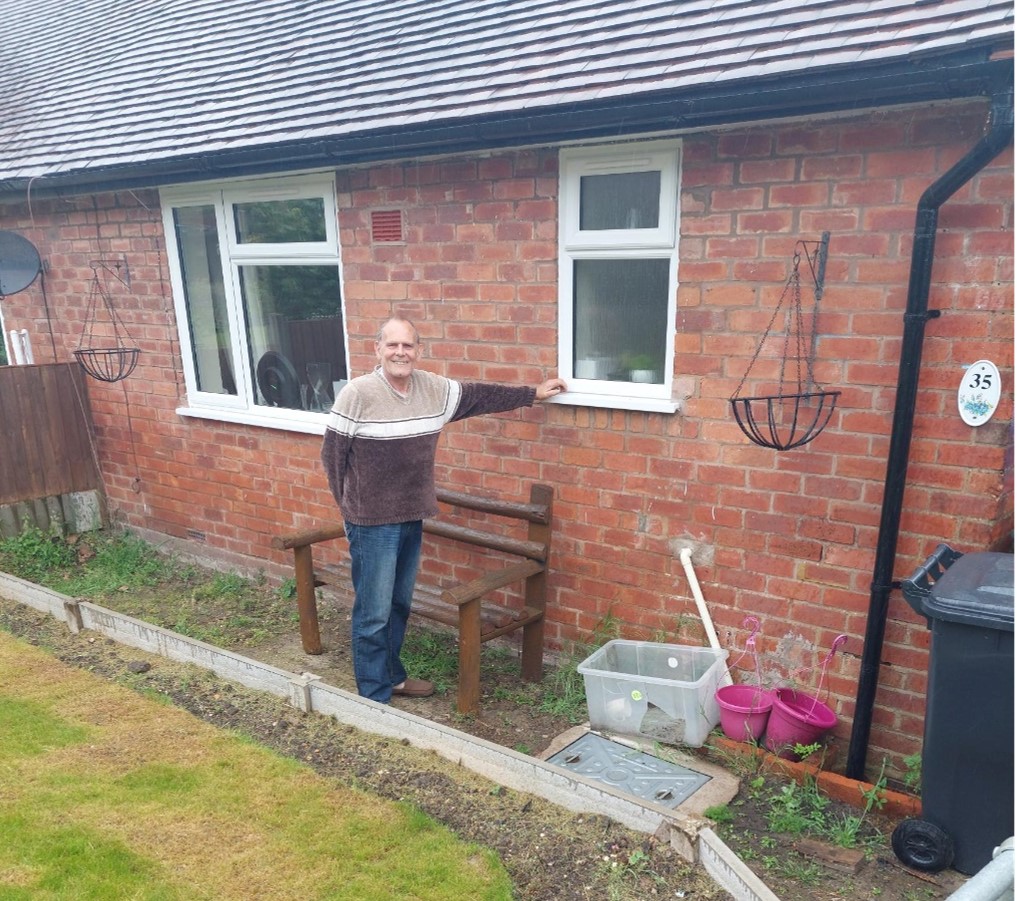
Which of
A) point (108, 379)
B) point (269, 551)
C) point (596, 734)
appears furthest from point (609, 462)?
point (108, 379)

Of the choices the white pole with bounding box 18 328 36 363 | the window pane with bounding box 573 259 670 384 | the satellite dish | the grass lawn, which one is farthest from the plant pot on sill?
the white pole with bounding box 18 328 36 363

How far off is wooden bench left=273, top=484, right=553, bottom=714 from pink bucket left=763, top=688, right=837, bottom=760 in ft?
4.40

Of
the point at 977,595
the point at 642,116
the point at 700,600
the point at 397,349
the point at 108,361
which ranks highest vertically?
the point at 642,116

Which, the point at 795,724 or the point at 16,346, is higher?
the point at 16,346

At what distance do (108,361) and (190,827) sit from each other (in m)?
4.74

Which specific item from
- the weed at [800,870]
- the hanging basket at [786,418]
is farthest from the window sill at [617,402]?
the weed at [800,870]

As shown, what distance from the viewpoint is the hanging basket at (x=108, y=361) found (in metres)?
6.62

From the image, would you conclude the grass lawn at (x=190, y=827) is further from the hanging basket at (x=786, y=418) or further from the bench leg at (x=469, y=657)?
the hanging basket at (x=786, y=418)

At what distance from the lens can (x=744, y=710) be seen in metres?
3.71

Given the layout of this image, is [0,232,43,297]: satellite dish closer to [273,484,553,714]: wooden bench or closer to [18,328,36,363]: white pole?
[18,328,36,363]: white pole

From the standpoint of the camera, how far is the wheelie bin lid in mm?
2725

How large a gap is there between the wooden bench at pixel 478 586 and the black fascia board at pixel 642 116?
189 cm

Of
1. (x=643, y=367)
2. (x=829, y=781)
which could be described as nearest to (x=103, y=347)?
(x=643, y=367)

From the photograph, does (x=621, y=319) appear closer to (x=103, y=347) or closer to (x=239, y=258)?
(x=239, y=258)
